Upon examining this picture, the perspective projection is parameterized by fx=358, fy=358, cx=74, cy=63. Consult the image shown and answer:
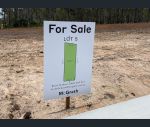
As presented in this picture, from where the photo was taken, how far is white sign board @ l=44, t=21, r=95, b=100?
4.97 m

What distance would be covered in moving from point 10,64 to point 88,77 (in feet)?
11.2

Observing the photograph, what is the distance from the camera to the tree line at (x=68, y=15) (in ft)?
71.4

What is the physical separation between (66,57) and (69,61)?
8 cm

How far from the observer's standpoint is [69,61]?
206 inches

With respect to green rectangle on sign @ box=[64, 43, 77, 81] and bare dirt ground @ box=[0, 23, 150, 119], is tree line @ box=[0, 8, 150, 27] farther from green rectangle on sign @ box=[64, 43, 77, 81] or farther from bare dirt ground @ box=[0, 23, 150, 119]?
green rectangle on sign @ box=[64, 43, 77, 81]

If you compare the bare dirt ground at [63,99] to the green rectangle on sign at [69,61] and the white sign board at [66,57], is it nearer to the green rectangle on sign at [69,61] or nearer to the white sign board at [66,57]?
the white sign board at [66,57]

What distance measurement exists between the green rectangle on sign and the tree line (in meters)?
16.6

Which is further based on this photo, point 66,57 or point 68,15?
point 68,15

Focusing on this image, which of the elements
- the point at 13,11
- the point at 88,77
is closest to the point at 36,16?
the point at 13,11

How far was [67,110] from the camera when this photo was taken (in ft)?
18.2

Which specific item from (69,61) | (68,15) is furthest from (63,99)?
(68,15)

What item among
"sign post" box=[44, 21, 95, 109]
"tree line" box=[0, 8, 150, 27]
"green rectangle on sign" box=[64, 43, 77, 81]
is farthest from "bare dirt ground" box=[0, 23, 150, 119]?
"tree line" box=[0, 8, 150, 27]

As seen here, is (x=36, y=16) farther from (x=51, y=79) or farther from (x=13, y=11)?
(x=51, y=79)

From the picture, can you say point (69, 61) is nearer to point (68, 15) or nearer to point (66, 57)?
point (66, 57)
